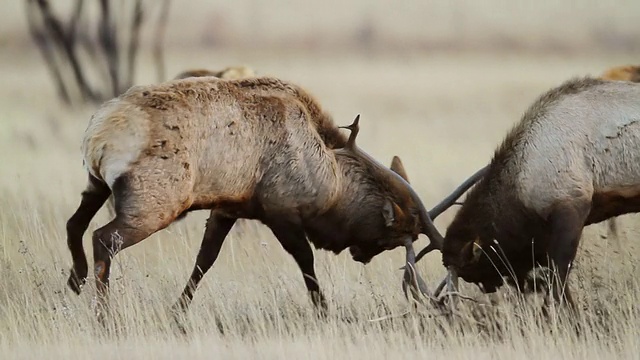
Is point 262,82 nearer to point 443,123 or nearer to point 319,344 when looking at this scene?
point 319,344

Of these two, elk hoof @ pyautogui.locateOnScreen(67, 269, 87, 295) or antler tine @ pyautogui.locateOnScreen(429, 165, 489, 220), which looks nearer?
elk hoof @ pyautogui.locateOnScreen(67, 269, 87, 295)

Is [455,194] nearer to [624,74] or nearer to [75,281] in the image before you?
[75,281]

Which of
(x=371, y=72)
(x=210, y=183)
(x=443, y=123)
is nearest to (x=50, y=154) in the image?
(x=443, y=123)

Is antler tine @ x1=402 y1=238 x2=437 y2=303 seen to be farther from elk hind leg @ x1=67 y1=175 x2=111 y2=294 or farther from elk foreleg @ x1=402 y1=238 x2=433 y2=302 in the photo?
elk hind leg @ x1=67 y1=175 x2=111 y2=294

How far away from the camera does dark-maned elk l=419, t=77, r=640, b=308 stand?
8.30 m

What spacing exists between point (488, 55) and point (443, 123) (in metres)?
9.98

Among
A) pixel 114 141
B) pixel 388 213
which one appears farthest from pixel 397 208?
pixel 114 141

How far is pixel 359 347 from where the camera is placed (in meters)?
7.71

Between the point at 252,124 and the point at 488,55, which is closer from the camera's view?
the point at 252,124

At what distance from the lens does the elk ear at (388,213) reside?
934cm

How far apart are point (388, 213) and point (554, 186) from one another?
1.48m

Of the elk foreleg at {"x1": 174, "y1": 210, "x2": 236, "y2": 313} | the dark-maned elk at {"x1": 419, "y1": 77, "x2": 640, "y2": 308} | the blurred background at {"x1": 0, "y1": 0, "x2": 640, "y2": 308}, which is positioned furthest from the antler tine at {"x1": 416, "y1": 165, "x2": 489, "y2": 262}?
the blurred background at {"x1": 0, "y1": 0, "x2": 640, "y2": 308}

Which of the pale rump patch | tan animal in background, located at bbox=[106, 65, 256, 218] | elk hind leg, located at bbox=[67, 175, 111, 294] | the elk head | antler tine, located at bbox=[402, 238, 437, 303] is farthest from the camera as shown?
tan animal in background, located at bbox=[106, 65, 256, 218]

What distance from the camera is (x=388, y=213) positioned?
30.7 ft
